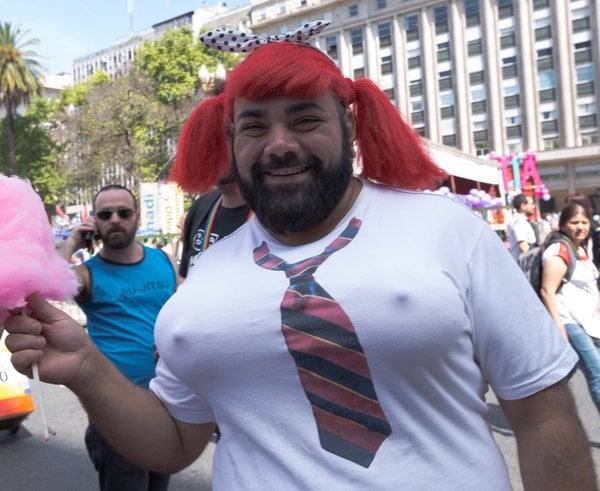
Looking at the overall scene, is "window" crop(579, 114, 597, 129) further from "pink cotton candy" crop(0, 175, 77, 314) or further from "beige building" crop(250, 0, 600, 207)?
"pink cotton candy" crop(0, 175, 77, 314)

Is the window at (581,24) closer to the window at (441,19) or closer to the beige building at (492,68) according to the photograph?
the beige building at (492,68)

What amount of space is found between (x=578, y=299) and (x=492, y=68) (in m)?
47.3

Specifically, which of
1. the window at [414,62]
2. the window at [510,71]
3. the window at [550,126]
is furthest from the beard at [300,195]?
the window at [414,62]

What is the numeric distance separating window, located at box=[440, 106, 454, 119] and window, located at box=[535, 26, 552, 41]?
7.59 metres

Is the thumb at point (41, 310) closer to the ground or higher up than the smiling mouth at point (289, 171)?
closer to the ground

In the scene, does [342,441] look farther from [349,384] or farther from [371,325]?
[371,325]

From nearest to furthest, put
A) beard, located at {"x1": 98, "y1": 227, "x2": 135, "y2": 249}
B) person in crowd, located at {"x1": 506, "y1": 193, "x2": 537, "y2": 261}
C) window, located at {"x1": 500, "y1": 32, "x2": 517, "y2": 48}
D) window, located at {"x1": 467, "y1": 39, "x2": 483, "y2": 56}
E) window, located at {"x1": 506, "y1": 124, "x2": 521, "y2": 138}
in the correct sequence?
beard, located at {"x1": 98, "y1": 227, "x2": 135, "y2": 249}, person in crowd, located at {"x1": 506, "y1": 193, "x2": 537, "y2": 261}, window, located at {"x1": 506, "y1": 124, "x2": 521, "y2": 138}, window, located at {"x1": 500, "y1": 32, "x2": 517, "y2": 48}, window, located at {"x1": 467, "y1": 39, "x2": 483, "y2": 56}

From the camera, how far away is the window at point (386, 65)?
5375cm

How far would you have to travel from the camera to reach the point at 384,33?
53781 mm

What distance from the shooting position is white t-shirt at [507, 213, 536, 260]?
7.46 m

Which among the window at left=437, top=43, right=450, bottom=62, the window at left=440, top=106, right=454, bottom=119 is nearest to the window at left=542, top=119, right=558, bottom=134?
the window at left=440, top=106, right=454, bottom=119

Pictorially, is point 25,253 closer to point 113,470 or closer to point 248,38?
point 248,38


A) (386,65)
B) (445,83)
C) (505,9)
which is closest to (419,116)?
(445,83)

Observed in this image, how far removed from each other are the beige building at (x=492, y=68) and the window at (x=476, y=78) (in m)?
0.07
